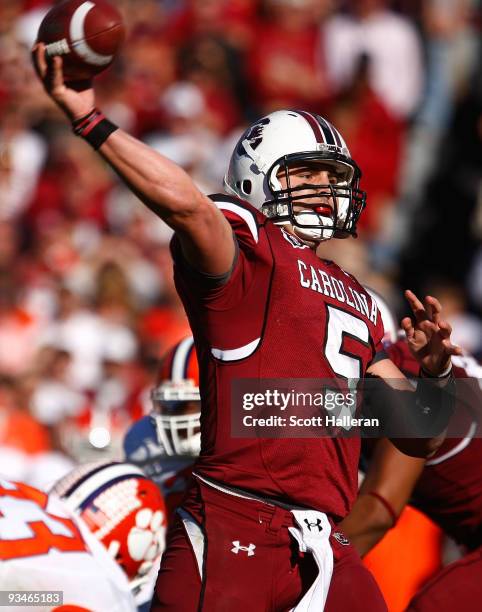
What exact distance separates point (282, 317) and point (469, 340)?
225 inches

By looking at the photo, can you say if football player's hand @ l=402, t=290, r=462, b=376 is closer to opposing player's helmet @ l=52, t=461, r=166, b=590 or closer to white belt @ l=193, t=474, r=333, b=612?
white belt @ l=193, t=474, r=333, b=612

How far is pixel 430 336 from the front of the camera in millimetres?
3605

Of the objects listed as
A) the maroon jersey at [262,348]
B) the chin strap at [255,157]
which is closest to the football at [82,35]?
the maroon jersey at [262,348]

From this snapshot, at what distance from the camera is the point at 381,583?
16.4 feet

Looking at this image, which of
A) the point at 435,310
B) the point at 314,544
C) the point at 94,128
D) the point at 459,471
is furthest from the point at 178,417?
the point at 94,128

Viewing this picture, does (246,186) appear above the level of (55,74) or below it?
below

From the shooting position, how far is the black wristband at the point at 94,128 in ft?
9.49

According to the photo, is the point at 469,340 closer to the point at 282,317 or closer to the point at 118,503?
the point at 118,503

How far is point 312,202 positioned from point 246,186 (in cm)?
25

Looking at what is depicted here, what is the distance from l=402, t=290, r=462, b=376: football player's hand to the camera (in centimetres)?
356

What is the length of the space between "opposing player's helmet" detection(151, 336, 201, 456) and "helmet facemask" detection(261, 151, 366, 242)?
1.47 meters

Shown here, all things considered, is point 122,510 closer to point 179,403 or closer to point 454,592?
point 179,403

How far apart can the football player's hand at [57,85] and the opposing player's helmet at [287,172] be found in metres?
0.89

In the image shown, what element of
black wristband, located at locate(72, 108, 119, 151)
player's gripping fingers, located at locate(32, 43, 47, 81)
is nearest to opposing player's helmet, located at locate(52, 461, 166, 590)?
black wristband, located at locate(72, 108, 119, 151)
